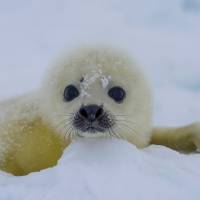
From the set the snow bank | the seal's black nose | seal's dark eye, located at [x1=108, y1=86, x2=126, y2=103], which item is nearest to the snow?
the snow bank

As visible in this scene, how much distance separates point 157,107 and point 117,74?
8.90ft

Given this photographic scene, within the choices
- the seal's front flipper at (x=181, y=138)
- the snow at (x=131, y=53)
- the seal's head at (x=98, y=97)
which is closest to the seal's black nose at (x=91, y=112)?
the seal's head at (x=98, y=97)

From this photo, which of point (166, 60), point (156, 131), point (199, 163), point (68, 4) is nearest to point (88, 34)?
point (166, 60)

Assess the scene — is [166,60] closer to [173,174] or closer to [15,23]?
[15,23]

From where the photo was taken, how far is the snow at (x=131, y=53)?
282 centimetres

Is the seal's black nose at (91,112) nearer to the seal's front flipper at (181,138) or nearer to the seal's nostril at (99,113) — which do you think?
the seal's nostril at (99,113)

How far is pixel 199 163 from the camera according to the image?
138 inches

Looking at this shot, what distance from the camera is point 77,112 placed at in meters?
3.64

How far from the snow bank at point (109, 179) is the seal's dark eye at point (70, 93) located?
1.82ft

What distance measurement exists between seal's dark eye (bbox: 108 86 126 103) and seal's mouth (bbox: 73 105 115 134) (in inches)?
9.6

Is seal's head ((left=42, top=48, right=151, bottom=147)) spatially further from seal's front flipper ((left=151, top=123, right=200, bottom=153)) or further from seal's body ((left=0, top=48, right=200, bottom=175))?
seal's front flipper ((left=151, top=123, right=200, bottom=153))

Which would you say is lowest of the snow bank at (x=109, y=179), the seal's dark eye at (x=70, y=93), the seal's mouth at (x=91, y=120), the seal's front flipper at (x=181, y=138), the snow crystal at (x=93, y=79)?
the seal's front flipper at (x=181, y=138)

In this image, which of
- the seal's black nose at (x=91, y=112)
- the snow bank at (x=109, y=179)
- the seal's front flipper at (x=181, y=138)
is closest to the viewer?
the snow bank at (x=109, y=179)

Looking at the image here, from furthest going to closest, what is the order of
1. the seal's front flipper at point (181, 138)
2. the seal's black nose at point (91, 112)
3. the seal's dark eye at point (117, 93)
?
the seal's front flipper at point (181, 138), the seal's dark eye at point (117, 93), the seal's black nose at point (91, 112)
